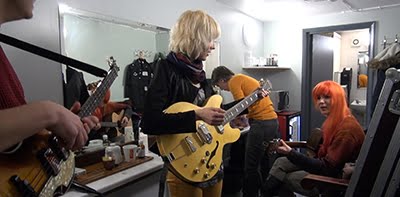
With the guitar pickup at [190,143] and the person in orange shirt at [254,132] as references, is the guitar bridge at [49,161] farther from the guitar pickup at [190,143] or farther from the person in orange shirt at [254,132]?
the person in orange shirt at [254,132]

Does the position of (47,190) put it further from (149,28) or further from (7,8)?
(149,28)

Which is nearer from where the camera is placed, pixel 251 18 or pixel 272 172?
pixel 272 172

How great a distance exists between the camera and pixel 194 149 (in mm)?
1448

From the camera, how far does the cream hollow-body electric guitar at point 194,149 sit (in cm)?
136

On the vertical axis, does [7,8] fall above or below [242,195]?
above

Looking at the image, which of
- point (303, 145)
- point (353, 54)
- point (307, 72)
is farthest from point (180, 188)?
point (353, 54)

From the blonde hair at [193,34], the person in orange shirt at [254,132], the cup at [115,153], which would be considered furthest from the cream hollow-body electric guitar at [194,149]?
the person in orange shirt at [254,132]

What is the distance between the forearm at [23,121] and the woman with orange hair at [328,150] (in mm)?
1753

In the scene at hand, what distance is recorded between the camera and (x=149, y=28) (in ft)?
7.78

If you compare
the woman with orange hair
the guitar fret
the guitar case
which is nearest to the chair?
the guitar case

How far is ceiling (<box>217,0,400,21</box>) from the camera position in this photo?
340 centimetres

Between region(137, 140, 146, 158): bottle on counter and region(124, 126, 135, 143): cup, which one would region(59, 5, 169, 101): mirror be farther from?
region(137, 140, 146, 158): bottle on counter

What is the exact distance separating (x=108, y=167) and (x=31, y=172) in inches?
42.4

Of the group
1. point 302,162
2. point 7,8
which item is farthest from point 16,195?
point 302,162
